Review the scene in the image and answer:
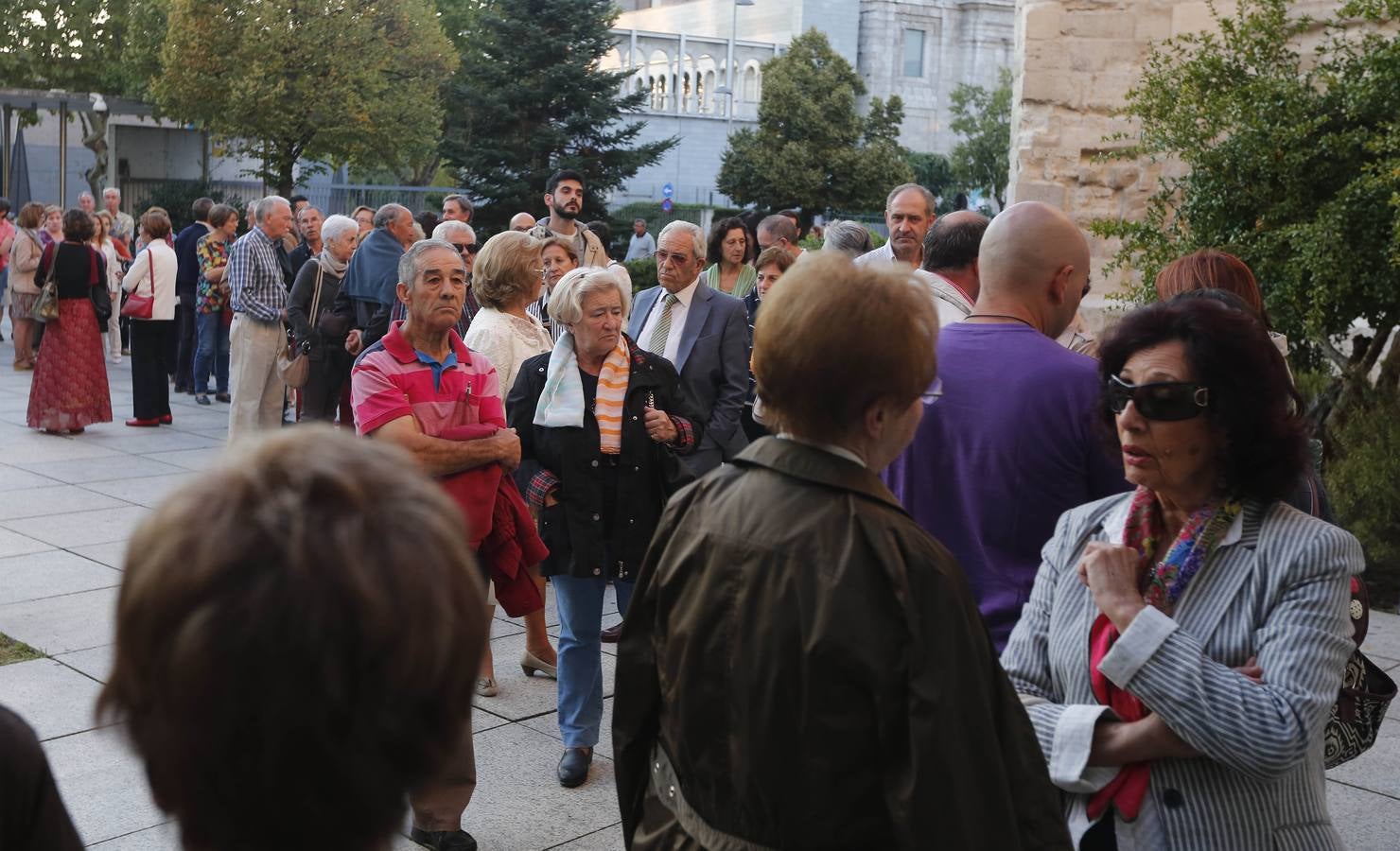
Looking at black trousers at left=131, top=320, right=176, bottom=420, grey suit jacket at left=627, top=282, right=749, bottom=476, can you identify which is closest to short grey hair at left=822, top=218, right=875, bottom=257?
grey suit jacket at left=627, top=282, right=749, bottom=476

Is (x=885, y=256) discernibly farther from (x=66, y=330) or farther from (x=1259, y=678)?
(x=66, y=330)

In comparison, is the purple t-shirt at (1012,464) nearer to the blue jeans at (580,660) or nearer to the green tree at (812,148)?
the blue jeans at (580,660)

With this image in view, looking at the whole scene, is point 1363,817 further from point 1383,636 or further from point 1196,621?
point 1196,621

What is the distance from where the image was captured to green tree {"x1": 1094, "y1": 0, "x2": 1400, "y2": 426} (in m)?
8.19

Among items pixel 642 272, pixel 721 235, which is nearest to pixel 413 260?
pixel 721 235

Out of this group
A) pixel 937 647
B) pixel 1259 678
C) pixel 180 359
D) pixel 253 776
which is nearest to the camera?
pixel 253 776

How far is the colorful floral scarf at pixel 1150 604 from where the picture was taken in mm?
2557

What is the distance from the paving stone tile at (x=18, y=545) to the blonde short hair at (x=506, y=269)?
3.82m

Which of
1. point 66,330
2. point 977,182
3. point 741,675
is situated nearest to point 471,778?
point 741,675

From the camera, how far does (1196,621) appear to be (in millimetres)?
2547

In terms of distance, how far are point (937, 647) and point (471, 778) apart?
2.79 metres

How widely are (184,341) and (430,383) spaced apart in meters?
11.7

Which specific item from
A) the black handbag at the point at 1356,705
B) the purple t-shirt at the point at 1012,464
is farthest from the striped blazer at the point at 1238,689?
the purple t-shirt at the point at 1012,464

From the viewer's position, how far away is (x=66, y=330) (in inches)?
508
